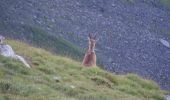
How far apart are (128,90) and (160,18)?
37.1 metres

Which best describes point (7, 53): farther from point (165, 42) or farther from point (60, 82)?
point (165, 42)

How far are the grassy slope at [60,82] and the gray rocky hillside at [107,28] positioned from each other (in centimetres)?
1168

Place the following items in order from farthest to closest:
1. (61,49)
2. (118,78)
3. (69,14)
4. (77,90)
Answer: (69,14), (61,49), (118,78), (77,90)

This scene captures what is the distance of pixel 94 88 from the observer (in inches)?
674

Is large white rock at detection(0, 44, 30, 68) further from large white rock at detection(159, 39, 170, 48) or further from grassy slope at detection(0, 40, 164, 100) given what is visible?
large white rock at detection(159, 39, 170, 48)

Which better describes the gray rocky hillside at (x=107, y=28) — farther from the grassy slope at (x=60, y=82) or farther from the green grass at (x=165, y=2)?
the grassy slope at (x=60, y=82)

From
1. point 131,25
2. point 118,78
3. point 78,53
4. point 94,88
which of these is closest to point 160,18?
point 131,25

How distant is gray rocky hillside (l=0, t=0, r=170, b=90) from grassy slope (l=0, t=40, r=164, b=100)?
38.3 feet

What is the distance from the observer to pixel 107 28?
43500mm

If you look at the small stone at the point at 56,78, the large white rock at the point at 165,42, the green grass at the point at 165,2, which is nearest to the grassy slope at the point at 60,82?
the small stone at the point at 56,78

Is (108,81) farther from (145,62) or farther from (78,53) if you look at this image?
(145,62)

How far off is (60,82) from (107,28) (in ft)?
89.7

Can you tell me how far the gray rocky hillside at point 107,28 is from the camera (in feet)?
118

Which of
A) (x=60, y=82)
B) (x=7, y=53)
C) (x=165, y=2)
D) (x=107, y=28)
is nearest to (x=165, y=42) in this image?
(x=107, y=28)
